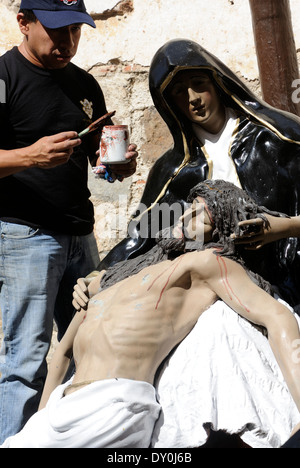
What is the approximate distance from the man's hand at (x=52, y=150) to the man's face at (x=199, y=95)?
1.44 feet

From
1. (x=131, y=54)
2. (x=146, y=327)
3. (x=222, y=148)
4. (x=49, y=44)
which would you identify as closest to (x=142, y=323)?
(x=146, y=327)

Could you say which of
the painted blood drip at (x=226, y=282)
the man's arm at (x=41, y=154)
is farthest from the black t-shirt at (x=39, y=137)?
the painted blood drip at (x=226, y=282)

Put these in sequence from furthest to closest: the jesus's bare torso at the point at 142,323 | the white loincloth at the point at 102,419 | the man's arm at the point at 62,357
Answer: the man's arm at the point at 62,357
the jesus's bare torso at the point at 142,323
the white loincloth at the point at 102,419

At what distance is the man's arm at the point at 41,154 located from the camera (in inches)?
122

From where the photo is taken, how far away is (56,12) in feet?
10.9

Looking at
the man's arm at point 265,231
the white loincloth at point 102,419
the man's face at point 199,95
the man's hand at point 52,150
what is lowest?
the white loincloth at point 102,419

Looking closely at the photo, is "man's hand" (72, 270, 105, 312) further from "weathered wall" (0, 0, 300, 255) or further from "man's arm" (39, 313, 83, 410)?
"weathered wall" (0, 0, 300, 255)

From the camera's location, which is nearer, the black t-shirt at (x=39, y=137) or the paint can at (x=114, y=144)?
the paint can at (x=114, y=144)

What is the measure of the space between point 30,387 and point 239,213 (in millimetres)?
1164

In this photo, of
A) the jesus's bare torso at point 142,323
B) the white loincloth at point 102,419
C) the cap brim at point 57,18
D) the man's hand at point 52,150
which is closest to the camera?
the white loincloth at point 102,419

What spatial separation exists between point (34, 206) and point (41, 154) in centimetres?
31

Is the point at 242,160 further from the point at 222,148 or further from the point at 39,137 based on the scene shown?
the point at 39,137

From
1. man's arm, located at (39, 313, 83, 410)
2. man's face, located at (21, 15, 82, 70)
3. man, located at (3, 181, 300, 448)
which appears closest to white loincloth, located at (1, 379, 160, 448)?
man, located at (3, 181, 300, 448)

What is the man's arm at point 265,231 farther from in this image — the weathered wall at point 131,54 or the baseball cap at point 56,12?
the weathered wall at point 131,54
